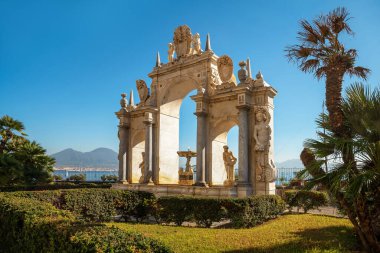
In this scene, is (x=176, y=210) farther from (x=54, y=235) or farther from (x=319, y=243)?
(x=54, y=235)

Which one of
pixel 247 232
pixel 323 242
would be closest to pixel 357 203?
pixel 323 242

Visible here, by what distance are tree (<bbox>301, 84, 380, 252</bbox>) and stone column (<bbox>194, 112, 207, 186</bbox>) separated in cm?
986

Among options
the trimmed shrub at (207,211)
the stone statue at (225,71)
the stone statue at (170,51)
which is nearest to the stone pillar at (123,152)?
the stone statue at (170,51)

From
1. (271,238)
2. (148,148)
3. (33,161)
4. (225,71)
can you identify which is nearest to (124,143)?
(148,148)

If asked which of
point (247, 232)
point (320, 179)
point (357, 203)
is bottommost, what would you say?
point (247, 232)

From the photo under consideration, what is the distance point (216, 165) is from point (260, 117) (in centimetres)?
459

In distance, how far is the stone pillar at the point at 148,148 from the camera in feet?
66.9

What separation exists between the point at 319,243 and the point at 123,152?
56.4ft

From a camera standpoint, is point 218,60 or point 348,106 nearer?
point 348,106

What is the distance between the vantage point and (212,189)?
1628 cm

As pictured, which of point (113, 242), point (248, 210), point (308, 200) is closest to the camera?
point (113, 242)

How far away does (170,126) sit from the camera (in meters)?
22.0

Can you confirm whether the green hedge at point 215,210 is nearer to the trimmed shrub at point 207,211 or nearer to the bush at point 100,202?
the trimmed shrub at point 207,211

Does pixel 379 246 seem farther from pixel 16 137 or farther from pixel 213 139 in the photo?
pixel 16 137
